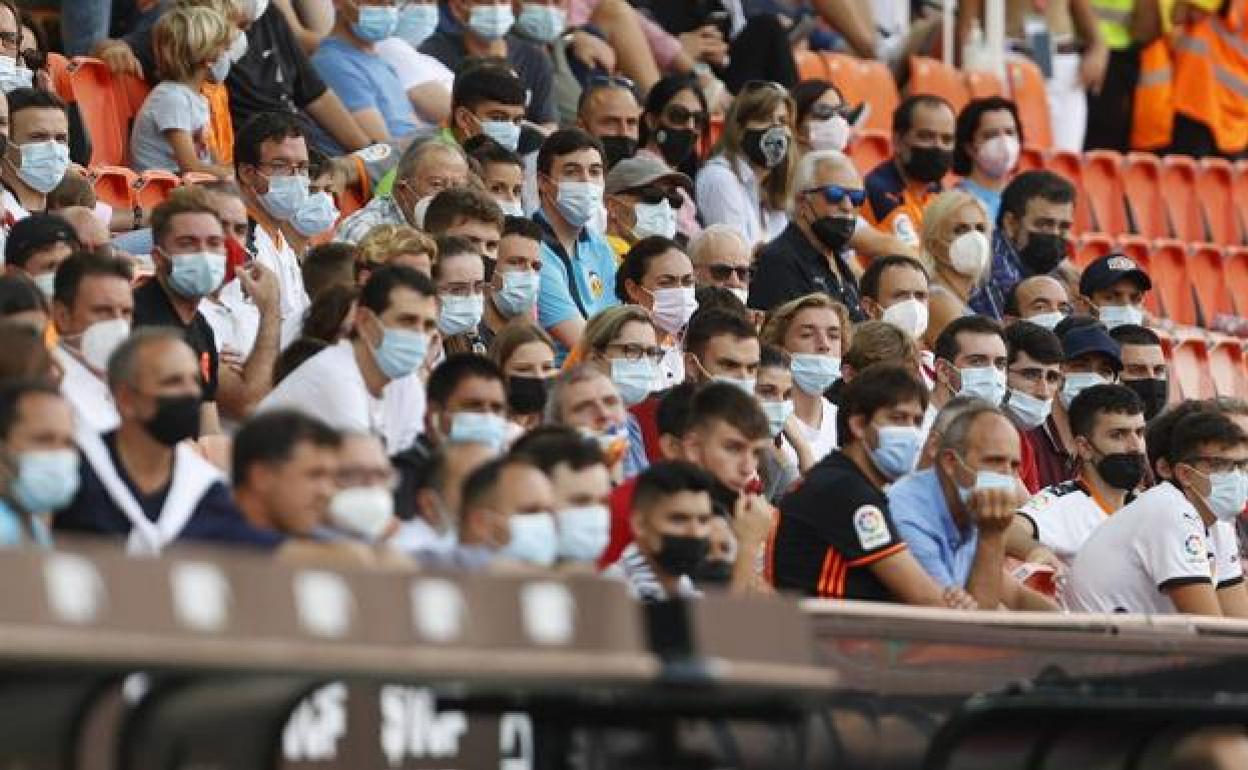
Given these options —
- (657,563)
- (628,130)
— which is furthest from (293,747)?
(628,130)

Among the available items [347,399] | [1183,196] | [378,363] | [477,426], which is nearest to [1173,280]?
[1183,196]

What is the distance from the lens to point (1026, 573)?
10.9 m

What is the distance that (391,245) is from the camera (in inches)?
409

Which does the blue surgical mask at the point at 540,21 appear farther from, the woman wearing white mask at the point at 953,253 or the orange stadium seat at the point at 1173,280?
the orange stadium seat at the point at 1173,280

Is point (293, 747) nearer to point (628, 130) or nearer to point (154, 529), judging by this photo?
point (154, 529)

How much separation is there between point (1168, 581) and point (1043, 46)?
28.4 ft

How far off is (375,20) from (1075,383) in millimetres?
3222

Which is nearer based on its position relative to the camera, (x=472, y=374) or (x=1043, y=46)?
(x=472, y=374)

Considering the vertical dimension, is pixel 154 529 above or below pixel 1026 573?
above

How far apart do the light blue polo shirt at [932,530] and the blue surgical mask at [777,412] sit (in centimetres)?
65

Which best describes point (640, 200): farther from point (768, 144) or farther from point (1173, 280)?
point (1173, 280)

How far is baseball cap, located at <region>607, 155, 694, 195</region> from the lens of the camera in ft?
42.5

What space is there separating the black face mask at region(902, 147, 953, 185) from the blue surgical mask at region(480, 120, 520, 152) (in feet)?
7.51

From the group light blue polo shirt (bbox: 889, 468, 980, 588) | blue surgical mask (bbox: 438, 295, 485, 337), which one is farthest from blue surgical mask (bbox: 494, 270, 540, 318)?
light blue polo shirt (bbox: 889, 468, 980, 588)
